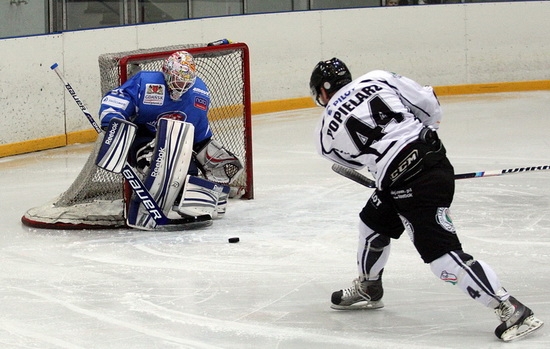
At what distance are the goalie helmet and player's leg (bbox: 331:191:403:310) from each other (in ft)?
5.73

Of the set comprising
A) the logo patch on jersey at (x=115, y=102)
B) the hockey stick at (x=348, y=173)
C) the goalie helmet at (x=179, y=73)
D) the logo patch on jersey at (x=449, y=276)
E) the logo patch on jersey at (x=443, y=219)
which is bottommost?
the logo patch on jersey at (x=449, y=276)

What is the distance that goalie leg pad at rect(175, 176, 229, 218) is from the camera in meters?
5.29

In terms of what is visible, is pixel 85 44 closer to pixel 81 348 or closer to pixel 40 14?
pixel 40 14

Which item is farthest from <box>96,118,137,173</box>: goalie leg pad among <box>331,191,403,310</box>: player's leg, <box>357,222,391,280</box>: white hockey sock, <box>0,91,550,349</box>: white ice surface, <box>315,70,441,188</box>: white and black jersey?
<box>315,70,441,188</box>: white and black jersey

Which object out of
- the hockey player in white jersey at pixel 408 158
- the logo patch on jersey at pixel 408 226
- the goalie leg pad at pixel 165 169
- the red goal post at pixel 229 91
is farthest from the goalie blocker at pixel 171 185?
the logo patch on jersey at pixel 408 226

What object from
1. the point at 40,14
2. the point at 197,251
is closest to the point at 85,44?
the point at 40,14

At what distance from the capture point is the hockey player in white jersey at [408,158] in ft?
11.0

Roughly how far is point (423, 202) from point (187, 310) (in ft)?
3.42

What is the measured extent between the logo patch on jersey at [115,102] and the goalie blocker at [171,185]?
0.67 feet

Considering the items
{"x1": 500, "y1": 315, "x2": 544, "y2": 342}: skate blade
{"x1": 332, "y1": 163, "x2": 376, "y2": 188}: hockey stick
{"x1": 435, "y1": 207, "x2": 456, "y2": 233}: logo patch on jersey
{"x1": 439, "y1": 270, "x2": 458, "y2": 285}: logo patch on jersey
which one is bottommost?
{"x1": 500, "y1": 315, "x2": 544, "y2": 342}: skate blade

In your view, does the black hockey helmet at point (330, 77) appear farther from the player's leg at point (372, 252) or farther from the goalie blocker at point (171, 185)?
the goalie blocker at point (171, 185)

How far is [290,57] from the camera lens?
31.4ft

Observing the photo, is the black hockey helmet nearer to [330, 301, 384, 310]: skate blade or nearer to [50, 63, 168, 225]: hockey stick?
[330, 301, 384, 310]: skate blade

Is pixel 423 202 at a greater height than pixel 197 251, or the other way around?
pixel 423 202
